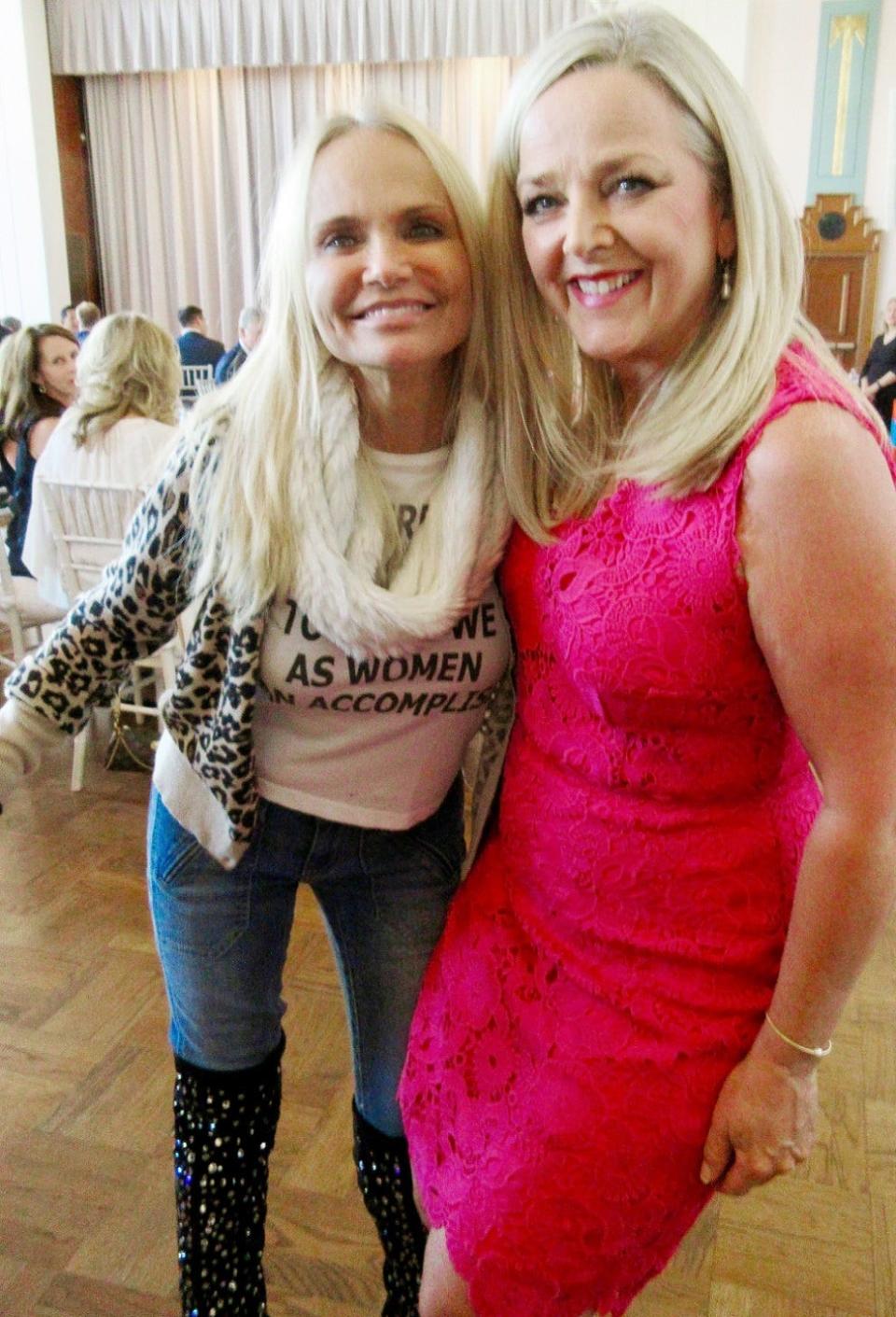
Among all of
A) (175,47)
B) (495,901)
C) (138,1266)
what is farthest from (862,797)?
(175,47)

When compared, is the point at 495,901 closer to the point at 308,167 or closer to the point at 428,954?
the point at 428,954

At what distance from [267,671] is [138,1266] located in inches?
43.0

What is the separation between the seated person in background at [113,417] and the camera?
324 centimetres

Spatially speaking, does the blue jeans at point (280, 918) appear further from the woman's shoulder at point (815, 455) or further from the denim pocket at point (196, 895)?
the woman's shoulder at point (815, 455)

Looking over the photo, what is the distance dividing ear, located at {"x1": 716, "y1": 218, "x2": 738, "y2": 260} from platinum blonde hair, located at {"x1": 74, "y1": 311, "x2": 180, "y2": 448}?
2601 millimetres

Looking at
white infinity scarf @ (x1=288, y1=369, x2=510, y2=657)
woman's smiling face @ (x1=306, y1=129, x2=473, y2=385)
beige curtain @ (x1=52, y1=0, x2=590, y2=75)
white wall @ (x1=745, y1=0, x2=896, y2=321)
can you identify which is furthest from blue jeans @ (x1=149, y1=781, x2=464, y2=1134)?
beige curtain @ (x1=52, y1=0, x2=590, y2=75)

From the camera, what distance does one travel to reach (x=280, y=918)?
4.40 ft

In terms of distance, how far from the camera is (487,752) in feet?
4.17

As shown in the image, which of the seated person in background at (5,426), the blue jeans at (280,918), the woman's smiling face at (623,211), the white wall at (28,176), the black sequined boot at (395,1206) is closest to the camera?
the woman's smiling face at (623,211)

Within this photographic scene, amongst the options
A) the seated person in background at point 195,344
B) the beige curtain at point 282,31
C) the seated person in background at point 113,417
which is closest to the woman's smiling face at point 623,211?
the seated person in background at point 113,417

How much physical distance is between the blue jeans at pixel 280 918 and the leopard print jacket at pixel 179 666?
0.06 meters

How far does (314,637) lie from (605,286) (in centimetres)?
46

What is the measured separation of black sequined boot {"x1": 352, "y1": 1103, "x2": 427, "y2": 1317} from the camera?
4.61 feet

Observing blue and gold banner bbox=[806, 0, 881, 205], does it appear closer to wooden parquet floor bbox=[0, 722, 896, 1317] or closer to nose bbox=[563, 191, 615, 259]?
wooden parquet floor bbox=[0, 722, 896, 1317]
